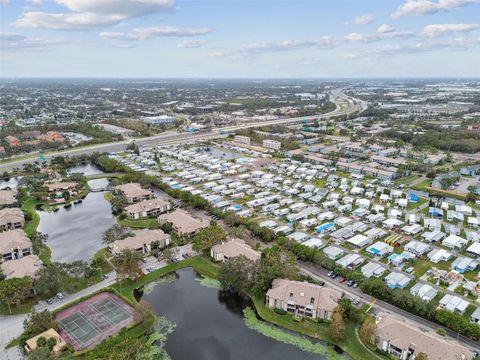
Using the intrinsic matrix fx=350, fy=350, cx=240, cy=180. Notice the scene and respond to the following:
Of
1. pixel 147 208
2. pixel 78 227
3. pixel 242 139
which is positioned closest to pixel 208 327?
pixel 147 208

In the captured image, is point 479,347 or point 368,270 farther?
point 368,270

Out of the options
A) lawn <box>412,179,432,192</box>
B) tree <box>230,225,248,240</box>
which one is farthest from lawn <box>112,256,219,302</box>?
lawn <box>412,179,432,192</box>

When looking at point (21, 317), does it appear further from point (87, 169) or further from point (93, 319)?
point (87, 169)

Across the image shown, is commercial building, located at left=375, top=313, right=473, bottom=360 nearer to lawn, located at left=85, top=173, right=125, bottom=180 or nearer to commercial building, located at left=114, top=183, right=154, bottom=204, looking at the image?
commercial building, located at left=114, top=183, right=154, bottom=204

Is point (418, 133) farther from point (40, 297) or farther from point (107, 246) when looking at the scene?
point (40, 297)

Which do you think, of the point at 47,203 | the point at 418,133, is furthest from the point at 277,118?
the point at 47,203

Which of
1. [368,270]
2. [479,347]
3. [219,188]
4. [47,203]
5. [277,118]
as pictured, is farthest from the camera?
[277,118]

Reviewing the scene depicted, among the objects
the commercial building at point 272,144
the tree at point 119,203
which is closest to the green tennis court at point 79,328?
the tree at point 119,203
